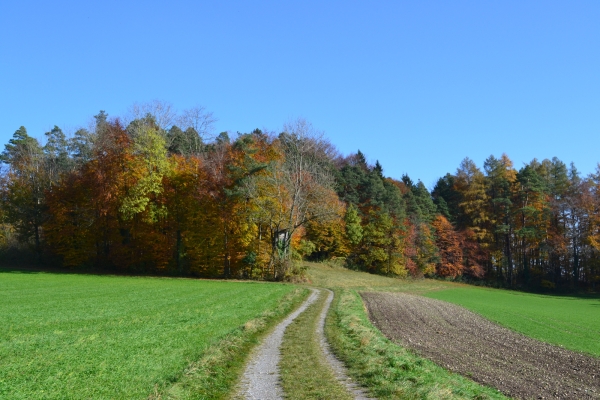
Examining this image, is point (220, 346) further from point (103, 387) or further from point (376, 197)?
point (376, 197)

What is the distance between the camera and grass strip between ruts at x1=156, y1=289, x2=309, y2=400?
8.66 meters

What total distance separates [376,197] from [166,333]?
63291 millimetres

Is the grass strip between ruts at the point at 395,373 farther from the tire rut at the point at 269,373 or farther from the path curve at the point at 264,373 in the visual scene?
the path curve at the point at 264,373

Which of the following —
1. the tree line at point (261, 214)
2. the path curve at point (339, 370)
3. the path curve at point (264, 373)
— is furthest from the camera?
the tree line at point (261, 214)

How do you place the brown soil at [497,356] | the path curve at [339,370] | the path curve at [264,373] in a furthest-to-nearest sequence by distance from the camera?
1. the brown soil at [497,356]
2. the path curve at [339,370]
3. the path curve at [264,373]

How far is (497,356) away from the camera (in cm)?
1520

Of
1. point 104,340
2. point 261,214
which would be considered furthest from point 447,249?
point 104,340

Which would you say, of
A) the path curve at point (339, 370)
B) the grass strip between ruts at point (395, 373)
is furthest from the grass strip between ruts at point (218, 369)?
the grass strip between ruts at point (395, 373)

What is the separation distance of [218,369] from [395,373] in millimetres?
4062

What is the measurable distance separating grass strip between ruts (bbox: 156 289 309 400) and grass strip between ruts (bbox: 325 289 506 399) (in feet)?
8.85

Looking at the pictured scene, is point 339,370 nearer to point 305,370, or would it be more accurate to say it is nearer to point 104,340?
point 305,370

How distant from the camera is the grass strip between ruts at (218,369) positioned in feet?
28.4

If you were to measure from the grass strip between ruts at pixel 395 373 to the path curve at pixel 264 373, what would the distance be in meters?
1.80

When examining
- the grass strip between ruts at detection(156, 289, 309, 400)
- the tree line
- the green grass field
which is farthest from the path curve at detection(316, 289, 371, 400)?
the tree line
